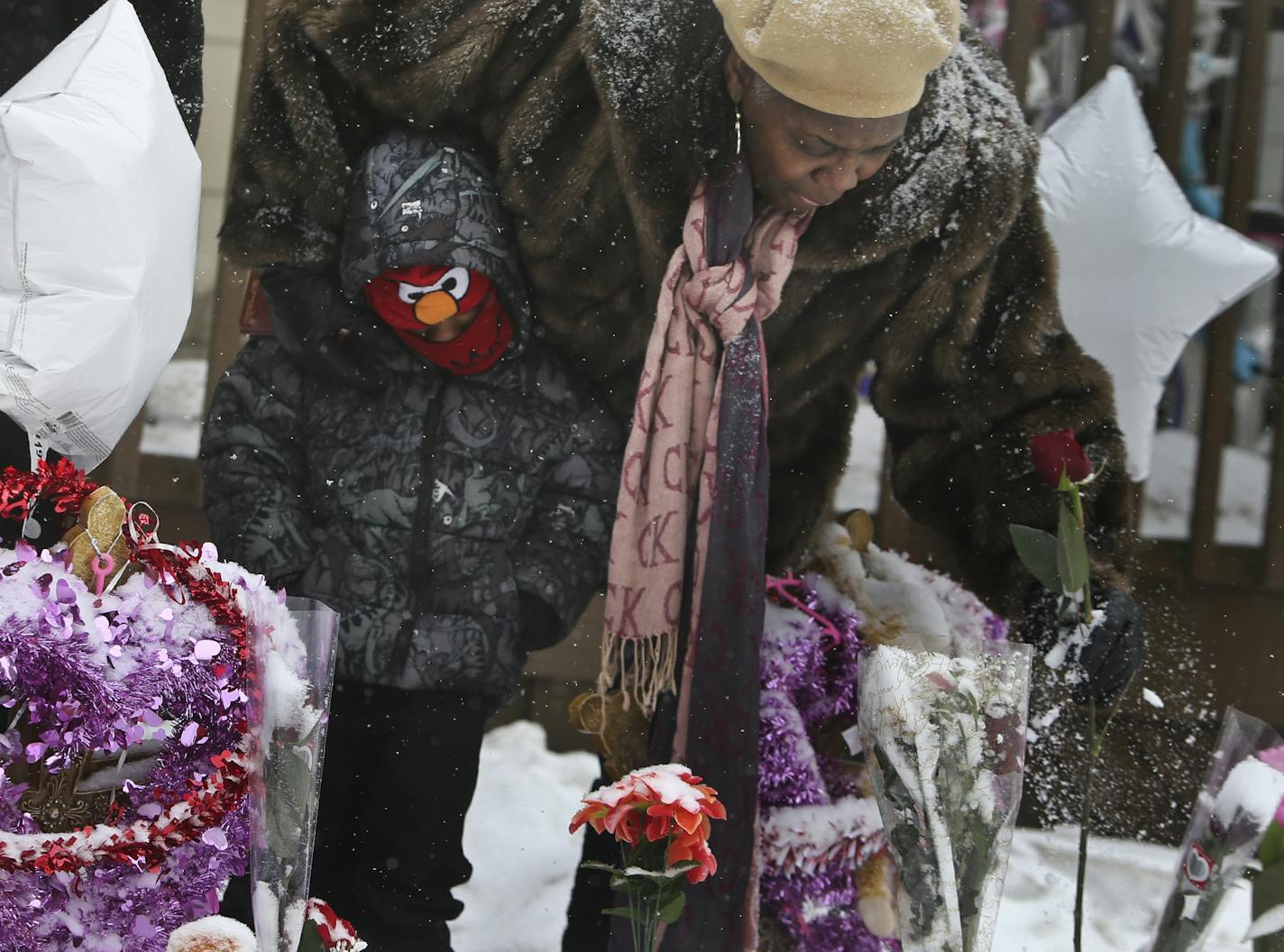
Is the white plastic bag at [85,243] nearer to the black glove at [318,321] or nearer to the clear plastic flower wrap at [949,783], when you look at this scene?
the black glove at [318,321]

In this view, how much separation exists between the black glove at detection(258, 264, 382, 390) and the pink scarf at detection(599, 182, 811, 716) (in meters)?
0.46

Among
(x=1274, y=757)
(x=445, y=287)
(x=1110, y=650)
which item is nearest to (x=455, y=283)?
(x=445, y=287)

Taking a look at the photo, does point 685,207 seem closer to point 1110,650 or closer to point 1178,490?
point 1110,650

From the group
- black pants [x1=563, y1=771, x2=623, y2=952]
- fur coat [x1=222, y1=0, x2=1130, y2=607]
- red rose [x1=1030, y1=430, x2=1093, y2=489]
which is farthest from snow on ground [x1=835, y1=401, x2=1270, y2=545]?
black pants [x1=563, y1=771, x2=623, y2=952]

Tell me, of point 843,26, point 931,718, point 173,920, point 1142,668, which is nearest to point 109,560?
point 173,920

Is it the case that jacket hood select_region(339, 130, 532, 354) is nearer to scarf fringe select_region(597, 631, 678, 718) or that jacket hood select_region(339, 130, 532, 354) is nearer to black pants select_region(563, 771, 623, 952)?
scarf fringe select_region(597, 631, 678, 718)

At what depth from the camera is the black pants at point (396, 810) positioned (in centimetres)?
209

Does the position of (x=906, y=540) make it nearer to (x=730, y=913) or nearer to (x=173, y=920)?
(x=730, y=913)

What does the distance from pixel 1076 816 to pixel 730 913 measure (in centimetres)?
109

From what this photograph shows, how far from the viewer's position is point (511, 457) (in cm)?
213

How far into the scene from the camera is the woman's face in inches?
79.7

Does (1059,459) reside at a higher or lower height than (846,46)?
lower

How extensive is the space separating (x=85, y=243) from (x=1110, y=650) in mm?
1665

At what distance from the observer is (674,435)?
83.4 inches
